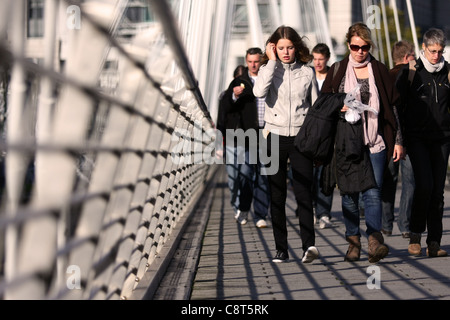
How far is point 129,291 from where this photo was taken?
4676mm

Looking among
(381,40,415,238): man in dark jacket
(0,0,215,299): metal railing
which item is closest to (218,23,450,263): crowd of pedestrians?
(381,40,415,238): man in dark jacket

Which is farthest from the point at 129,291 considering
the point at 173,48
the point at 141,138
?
the point at 173,48

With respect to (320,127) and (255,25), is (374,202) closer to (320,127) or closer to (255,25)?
(320,127)

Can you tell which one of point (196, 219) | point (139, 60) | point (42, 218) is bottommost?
point (196, 219)

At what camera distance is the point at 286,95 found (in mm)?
7289

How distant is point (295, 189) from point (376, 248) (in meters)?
0.83

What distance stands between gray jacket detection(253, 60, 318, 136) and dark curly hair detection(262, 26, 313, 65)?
2.6 inches

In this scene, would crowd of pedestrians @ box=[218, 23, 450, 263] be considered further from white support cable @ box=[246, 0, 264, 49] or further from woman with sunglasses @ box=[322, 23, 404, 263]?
white support cable @ box=[246, 0, 264, 49]

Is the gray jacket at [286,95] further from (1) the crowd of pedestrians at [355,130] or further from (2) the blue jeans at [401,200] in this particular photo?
(2) the blue jeans at [401,200]

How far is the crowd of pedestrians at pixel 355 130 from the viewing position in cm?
703

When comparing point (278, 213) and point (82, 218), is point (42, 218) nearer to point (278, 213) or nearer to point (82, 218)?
point (82, 218)

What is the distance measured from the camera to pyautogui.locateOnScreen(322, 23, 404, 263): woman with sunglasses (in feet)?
23.1

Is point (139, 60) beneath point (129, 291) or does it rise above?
above

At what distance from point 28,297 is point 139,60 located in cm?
150
